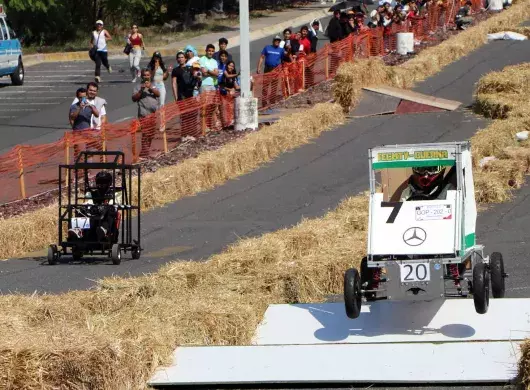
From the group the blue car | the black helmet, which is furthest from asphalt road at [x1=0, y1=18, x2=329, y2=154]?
the black helmet

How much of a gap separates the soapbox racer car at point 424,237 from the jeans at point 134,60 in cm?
2196

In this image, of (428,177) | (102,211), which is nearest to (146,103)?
(102,211)

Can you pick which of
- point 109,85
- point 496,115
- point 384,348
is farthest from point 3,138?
point 384,348

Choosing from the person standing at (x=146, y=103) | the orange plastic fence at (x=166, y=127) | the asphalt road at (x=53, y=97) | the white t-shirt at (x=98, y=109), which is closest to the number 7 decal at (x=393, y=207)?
the orange plastic fence at (x=166, y=127)

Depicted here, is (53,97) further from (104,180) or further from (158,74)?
(104,180)

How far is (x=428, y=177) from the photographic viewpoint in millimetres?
10867

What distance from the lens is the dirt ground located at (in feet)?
62.0

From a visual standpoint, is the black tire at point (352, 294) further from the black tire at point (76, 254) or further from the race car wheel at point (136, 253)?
the black tire at point (76, 254)

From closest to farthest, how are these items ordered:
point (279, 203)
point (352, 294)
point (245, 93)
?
point (352, 294), point (279, 203), point (245, 93)

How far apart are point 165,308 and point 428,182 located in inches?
107

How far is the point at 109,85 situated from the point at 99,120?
46.2ft

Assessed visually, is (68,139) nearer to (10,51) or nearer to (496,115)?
(496,115)

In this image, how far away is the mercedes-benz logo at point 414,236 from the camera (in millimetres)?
10141

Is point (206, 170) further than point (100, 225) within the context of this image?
Yes
